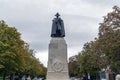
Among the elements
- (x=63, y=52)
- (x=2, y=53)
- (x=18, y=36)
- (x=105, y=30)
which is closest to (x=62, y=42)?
(x=63, y=52)

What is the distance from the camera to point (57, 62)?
32625mm

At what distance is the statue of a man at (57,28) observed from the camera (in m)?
33.5

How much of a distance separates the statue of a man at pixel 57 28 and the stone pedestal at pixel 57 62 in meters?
1.01

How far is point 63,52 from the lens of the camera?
32.8 metres

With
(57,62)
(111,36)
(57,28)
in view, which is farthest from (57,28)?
(111,36)

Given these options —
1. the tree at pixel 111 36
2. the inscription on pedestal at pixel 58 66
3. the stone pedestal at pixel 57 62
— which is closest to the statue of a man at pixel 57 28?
Result: the stone pedestal at pixel 57 62

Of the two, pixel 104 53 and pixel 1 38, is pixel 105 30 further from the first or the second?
pixel 1 38

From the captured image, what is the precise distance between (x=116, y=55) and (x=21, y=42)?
19.9m

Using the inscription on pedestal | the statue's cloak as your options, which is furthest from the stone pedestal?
the statue's cloak

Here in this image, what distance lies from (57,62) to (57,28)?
3.49m

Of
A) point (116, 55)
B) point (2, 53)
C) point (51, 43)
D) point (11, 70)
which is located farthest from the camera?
point (11, 70)

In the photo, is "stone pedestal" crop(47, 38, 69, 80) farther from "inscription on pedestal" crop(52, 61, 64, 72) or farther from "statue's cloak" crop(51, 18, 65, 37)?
"statue's cloak" crop(51, 18, 65, 37)

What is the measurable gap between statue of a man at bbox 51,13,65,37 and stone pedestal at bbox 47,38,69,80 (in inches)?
39.7

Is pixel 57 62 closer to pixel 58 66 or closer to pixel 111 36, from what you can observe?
pixel 58 66
